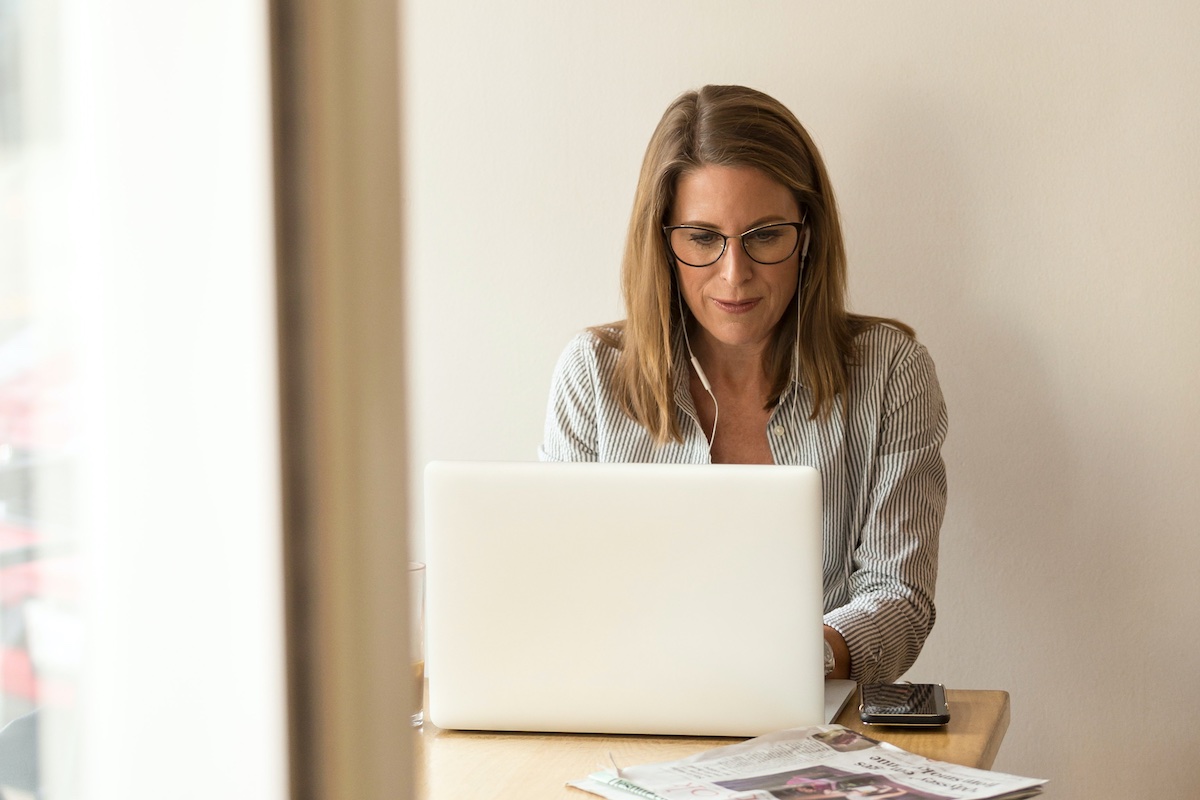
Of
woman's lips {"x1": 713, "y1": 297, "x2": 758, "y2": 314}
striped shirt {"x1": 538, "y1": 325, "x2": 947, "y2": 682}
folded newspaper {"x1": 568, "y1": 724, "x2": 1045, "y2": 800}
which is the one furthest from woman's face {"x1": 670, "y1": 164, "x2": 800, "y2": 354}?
folded newspaper {"x1": 568, "y1": 724, "x2": 1045, "y2": 800}

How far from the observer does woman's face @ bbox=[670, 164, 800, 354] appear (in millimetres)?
1661

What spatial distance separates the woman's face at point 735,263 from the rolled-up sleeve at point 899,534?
0.70ft

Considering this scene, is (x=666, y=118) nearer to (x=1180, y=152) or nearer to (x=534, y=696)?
(x=1180, y=152)

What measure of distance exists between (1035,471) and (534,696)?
1.05 metres

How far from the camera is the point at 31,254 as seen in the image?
24 cm

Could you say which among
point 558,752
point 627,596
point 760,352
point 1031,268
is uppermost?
point 1031,268

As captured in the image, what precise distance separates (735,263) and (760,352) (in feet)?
0.61

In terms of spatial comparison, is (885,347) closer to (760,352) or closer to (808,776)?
(760,352)

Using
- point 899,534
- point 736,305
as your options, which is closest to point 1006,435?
point 899,534

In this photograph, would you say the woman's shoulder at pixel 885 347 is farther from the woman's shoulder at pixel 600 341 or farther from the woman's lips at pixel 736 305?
the woman's shoulder at pixel 600 341

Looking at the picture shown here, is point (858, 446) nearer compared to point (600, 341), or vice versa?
point (858, 446)

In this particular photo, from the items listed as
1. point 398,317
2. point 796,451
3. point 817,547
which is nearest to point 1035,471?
point 796,451

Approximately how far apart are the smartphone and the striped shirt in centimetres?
31

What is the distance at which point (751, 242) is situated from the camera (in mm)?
1680
